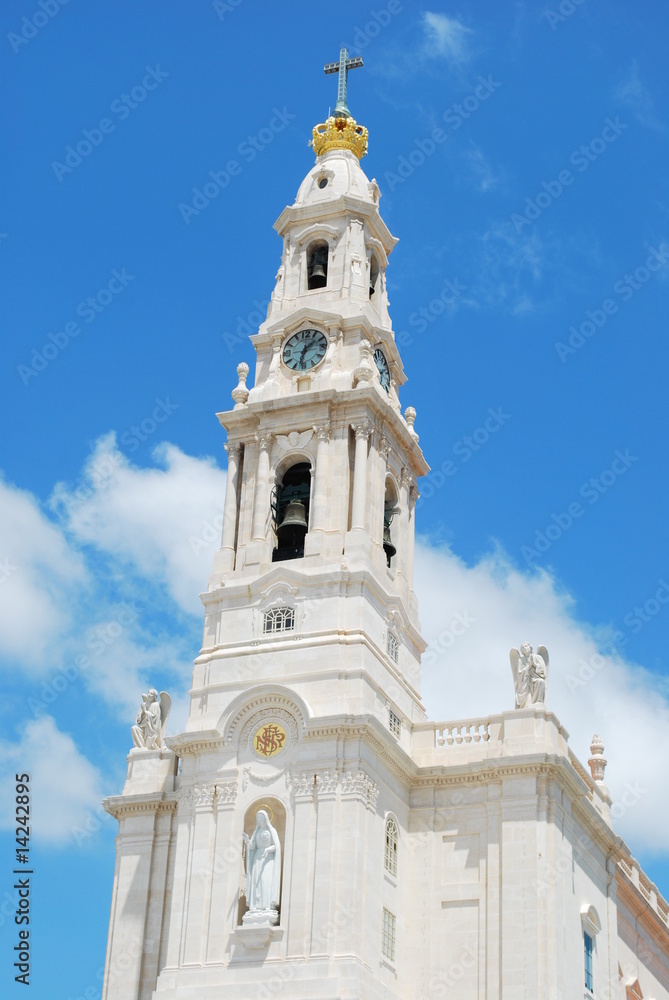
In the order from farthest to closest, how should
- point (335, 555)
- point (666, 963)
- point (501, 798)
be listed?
point (666, 963)
point (335, 555)
point (501, 798)

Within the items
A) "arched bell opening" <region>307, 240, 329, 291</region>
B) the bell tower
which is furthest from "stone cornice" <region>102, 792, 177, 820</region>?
"arched bell opening" <region>307, 240, 329, 291</region>

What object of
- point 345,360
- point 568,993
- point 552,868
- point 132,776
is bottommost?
point 568,993

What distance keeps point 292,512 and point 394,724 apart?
Result: 802 centimetres

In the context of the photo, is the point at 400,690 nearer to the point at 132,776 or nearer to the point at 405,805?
the point at 405,805

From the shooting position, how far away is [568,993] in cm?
4359

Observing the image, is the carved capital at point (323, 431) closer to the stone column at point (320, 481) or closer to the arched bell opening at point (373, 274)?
the stone column at point (320, 481)

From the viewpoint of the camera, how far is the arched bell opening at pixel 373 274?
57781mm

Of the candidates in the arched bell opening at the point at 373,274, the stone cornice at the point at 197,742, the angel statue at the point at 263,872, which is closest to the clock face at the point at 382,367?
the arched bell opening at the point at 373,274

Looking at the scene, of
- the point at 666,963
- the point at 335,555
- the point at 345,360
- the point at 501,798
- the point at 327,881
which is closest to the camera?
the point at 327,881

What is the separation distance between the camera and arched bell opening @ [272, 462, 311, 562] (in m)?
51.0

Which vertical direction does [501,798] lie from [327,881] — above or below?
above

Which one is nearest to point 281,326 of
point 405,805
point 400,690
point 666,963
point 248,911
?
point 400,690

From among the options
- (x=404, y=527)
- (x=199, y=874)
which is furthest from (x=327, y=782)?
(x=404, y=527)

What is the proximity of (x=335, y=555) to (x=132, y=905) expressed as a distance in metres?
12.6
